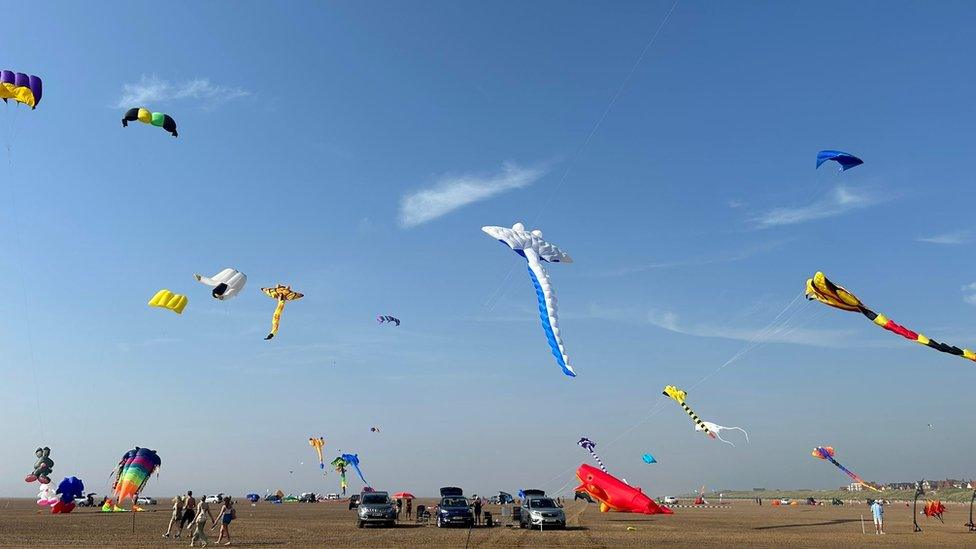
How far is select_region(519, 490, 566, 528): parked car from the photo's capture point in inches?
1275

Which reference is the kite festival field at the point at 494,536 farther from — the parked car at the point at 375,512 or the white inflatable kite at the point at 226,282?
the white inflatable kite at the point at 226,282

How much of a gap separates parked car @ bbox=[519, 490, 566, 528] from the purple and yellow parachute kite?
92.1ft

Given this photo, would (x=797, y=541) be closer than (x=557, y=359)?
No

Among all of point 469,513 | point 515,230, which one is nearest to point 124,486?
point 469,513

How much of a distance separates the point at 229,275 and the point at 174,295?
3.02 meters

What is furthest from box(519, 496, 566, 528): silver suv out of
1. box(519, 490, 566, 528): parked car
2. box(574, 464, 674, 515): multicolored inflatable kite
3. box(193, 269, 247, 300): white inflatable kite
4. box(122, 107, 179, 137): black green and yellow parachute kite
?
box(122, 107, 179, 137): black green and yellow parachute kite

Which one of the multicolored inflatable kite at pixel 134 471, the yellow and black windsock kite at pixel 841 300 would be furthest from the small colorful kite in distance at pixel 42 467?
the yellow and black windsock kite at pixel 841 300

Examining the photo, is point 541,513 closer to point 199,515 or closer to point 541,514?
point 541,514

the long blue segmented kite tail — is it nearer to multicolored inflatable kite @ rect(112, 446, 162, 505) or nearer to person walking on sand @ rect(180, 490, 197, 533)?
person walking on sand @ rect(180, 490, 197, 533)

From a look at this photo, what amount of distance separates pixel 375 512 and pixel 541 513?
8.41 meters

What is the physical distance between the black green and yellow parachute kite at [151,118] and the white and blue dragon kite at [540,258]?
16024 millimetres

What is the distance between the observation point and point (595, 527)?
34875 mm

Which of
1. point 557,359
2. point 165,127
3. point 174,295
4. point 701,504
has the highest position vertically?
point 165,127

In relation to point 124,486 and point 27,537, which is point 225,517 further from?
point 124,486
